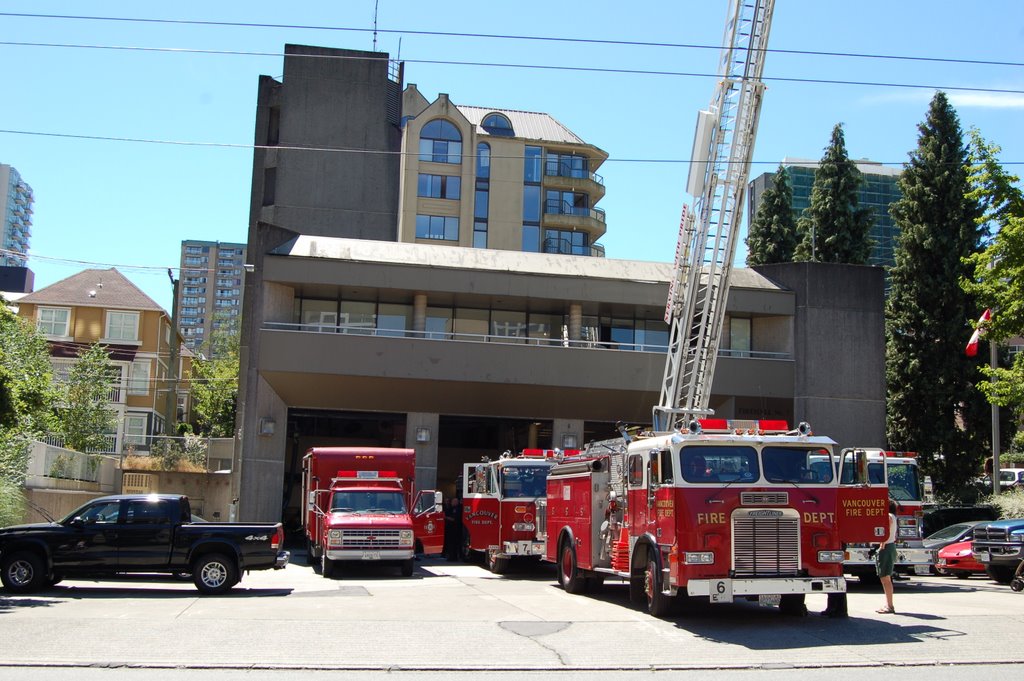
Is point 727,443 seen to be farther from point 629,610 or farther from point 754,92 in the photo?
point 754,92

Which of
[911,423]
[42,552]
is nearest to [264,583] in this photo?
[42,552]

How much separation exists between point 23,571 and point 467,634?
9354 mm

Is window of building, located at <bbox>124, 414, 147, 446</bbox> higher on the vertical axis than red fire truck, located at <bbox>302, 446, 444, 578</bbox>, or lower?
higher

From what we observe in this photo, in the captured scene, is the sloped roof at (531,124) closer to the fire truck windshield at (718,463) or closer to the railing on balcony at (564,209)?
the railing on balcony at (564,209)

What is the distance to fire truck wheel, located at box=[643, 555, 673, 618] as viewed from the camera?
14.1 meters

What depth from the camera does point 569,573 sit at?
61.4 feet

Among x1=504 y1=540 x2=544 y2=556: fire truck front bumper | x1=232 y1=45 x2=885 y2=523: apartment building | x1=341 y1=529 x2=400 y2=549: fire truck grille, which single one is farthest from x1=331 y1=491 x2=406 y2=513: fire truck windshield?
x1=232 y1=45 x2=885 y2=523: apartment building

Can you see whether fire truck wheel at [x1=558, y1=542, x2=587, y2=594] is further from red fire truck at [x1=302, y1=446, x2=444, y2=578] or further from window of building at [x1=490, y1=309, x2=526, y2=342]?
window of building at [x1=490, y1=309, x2=526, y2=342]

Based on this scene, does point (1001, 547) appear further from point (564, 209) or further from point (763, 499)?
point (564, 209)

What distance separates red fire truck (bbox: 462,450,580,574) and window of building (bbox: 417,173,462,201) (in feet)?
122

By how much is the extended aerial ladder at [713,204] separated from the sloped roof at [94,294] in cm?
4027

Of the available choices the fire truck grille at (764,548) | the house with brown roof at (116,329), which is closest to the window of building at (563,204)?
the house with brown roof at (116,329)

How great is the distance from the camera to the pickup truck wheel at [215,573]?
18484 millimetres

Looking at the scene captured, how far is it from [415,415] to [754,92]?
16.2 metres
